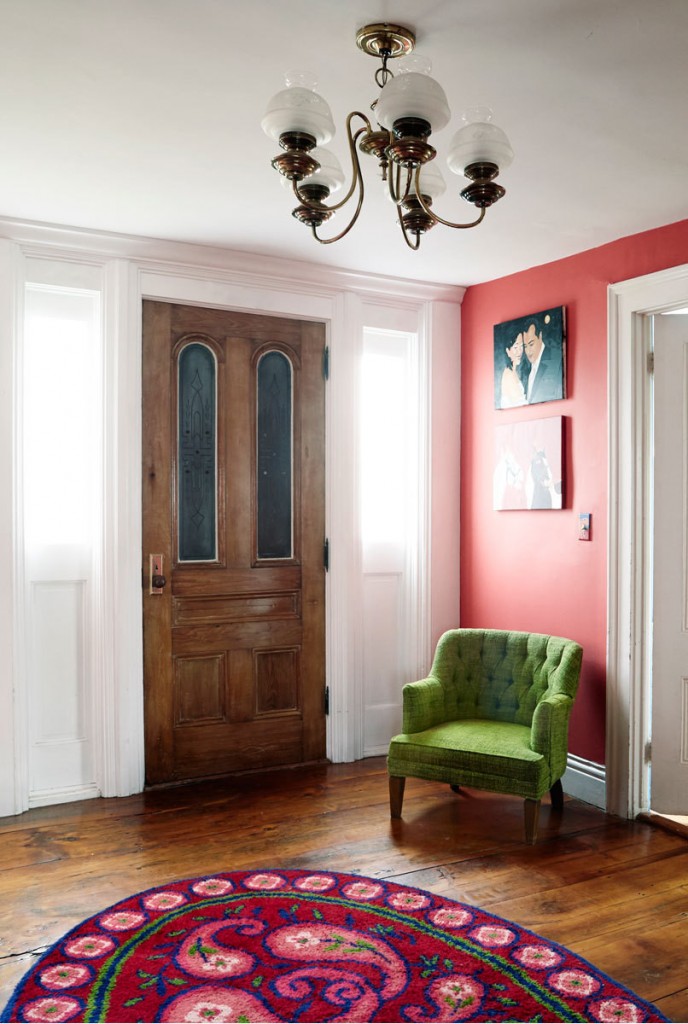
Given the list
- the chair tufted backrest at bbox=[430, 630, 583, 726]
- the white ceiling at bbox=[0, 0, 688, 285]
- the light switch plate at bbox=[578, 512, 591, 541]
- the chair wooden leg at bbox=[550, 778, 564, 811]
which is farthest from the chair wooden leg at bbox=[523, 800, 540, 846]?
the white ceiling at bbox=[0, 0, 688, 285]

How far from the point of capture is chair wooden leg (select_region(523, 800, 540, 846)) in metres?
3.22

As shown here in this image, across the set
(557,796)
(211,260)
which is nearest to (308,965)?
(557,796)

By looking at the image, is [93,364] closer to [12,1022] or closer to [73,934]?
[73,934]

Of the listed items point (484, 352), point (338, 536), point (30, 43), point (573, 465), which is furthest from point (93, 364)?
point (573, 465)

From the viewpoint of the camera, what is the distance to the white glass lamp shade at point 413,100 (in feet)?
5.86

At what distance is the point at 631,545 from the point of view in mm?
3514

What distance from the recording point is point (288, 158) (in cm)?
189

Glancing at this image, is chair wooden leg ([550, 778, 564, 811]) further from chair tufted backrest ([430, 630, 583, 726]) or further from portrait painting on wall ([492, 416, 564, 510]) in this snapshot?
portrait painting on wall ([492, 416, 564, 510])

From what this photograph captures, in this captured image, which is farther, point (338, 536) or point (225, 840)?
point (338, 536)

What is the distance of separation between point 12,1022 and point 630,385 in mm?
3217

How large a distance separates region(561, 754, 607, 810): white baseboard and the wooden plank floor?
0.22 ft

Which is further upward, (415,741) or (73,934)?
(415,741)

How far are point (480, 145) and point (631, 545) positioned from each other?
83.3 inches

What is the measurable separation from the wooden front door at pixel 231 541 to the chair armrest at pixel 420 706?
742 millimetres
